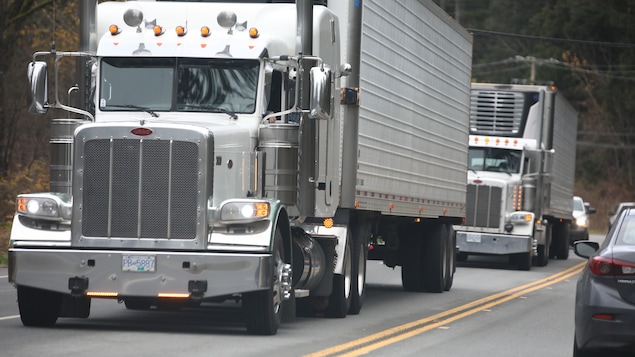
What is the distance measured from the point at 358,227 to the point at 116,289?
489 cm

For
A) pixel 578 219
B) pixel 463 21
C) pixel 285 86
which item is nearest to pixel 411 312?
pixel 285 86

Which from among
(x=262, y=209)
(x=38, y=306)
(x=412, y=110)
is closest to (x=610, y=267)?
(x=262, y=209)

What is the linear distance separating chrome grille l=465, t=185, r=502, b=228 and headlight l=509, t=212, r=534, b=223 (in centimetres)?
37

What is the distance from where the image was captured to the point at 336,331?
1398 cm

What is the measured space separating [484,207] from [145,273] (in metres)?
18.2

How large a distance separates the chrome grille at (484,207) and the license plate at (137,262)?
17980 millimetres

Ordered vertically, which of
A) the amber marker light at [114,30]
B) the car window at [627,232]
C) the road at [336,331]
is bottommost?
the road at [336,331]

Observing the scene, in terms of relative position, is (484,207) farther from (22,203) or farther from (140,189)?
(22,203)

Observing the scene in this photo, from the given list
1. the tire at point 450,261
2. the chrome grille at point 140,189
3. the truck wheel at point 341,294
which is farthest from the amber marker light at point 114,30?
the tire at point 450,261

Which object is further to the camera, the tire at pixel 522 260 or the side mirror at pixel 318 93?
the tire at pixel 522 260

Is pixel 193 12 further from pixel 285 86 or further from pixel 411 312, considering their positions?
pixel 411 312

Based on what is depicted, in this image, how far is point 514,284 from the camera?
80.9 ft

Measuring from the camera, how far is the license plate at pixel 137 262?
41.3ft

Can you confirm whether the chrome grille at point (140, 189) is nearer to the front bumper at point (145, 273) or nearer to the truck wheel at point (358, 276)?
the front bumper at point (145, 273)
